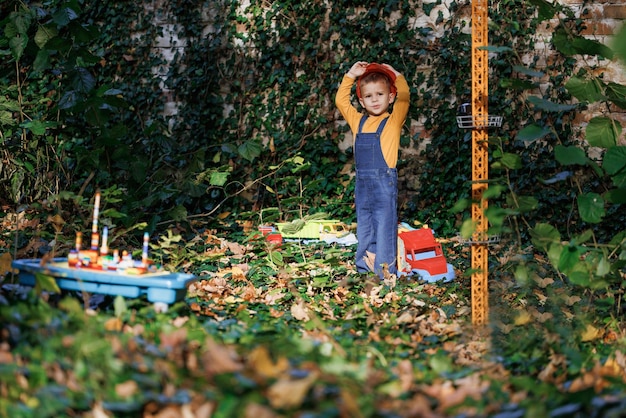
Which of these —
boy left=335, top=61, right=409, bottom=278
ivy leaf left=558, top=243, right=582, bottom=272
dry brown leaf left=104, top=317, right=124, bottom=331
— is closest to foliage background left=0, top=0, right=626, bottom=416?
ivy leaf left=558, top=243, right=582, bottom=272

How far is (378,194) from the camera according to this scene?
5012mm

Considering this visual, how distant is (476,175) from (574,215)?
2.60 m

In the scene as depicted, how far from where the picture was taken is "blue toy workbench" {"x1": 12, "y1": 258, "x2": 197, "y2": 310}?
3.21 metres

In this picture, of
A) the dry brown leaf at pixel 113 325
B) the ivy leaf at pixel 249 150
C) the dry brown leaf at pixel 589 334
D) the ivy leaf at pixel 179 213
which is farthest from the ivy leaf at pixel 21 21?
the dry brown leaf at pixel 589 334

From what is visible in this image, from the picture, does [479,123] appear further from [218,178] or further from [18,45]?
[18,45]

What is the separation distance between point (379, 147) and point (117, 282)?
87.9 inches

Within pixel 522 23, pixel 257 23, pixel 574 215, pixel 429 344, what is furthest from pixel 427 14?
pixel 429 344

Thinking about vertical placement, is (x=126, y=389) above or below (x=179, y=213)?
below

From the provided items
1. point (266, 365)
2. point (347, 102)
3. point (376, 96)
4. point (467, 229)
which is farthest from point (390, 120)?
point (266, 365)

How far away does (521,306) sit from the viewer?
14.5ft

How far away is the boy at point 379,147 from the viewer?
195 inches

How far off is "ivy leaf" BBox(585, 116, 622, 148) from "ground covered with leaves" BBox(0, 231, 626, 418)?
33.3 inches

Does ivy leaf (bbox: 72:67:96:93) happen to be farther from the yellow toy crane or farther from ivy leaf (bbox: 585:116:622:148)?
ivy leaf (bbox: 585:116:622:148)

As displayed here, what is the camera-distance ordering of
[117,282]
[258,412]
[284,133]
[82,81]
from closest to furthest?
1. [258,412]
2. [117,282]
3. [82,81]
4. [284,133]
